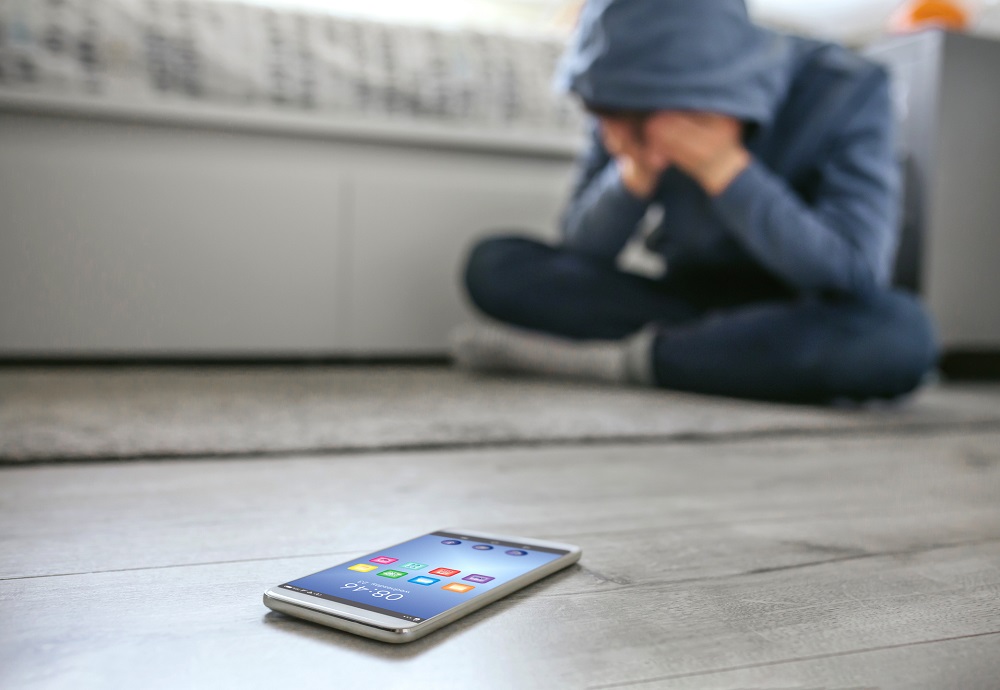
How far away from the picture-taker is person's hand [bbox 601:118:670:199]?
3.95 ft

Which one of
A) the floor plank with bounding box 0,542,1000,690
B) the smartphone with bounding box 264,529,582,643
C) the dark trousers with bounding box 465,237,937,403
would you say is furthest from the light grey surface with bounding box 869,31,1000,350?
the smartphone with bounding box 264,529,582,643

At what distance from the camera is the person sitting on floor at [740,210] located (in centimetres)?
110

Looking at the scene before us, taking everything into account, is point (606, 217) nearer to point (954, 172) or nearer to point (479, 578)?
point (954, 172)

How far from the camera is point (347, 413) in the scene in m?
1.00

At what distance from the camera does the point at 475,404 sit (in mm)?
1103

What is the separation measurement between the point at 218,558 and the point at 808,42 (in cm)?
112

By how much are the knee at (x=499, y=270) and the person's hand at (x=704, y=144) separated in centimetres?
36

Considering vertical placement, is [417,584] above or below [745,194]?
below

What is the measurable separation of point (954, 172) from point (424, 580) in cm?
163

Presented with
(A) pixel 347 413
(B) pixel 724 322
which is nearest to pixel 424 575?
(A) pixel 347 413

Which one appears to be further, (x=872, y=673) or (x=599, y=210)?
(x=599, y=210)

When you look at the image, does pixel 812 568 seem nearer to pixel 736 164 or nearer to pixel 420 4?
pixel 736 164

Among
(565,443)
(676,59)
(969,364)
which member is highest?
(676,59)

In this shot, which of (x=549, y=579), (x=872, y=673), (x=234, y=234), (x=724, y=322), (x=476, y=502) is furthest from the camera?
(x=234, y=234)
